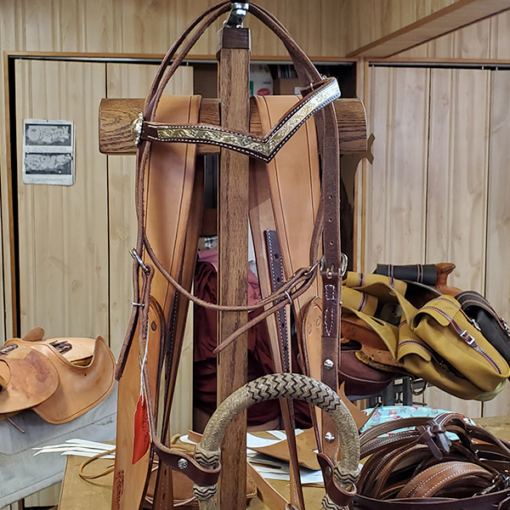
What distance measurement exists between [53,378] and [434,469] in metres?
0.80

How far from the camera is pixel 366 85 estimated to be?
→ 8.58ft

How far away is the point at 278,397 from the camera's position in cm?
61

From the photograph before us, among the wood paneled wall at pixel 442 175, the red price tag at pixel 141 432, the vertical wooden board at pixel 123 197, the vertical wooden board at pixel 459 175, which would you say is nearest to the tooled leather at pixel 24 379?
the red price tag at pixel 141 432

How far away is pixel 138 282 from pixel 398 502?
0.43 metres

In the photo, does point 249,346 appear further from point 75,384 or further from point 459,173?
point 459,173

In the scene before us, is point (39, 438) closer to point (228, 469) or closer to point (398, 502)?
point (228, 469)

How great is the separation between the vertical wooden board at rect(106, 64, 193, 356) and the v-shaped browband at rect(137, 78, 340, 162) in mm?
1838

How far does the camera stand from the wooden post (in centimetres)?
77

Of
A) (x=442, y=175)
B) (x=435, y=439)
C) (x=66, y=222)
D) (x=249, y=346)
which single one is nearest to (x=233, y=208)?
(x=435, y=439)

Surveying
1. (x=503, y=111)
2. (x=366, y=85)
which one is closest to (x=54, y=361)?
(x=366, y=85)

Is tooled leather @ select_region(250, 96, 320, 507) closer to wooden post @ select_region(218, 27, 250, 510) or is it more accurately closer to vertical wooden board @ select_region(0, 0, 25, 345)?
wooden post @ select_region(218, 27, 250, 510)

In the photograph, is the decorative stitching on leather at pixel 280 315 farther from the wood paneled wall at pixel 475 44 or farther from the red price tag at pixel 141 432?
the wood paneled wall at pixel 475 44

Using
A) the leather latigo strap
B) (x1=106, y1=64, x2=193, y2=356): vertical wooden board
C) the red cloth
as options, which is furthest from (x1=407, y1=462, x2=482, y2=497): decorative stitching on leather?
(x1=106, y1=64, x2=193, y2=356): vertical wooden board

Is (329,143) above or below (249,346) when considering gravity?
above
